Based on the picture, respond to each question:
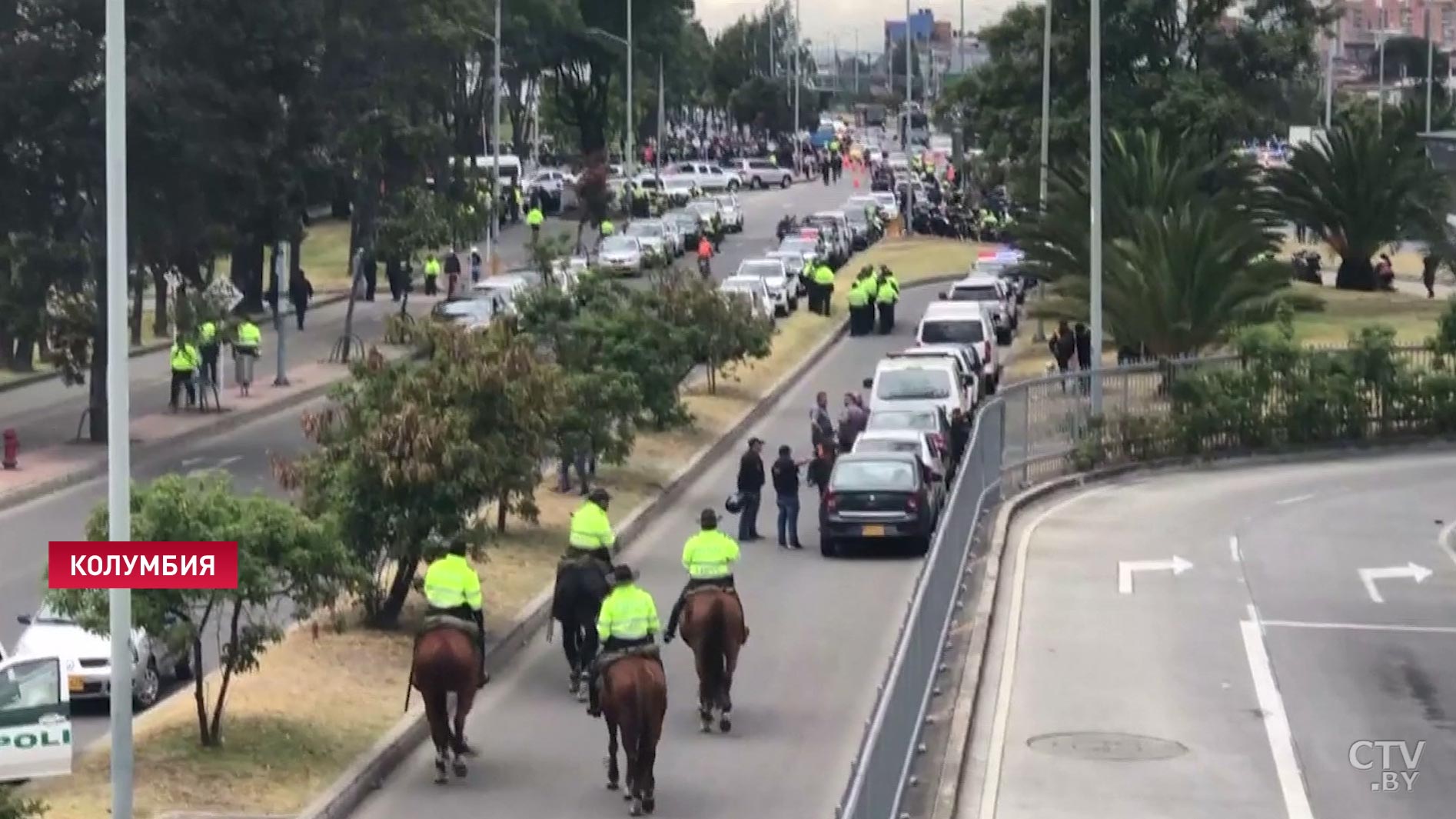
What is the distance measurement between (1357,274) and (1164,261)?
25482mm

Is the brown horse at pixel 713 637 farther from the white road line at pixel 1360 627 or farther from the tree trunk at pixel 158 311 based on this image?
the tree trunk at pixel 158 311

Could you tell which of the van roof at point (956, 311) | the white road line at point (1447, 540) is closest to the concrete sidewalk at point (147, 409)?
the van roof at point (956, 311)

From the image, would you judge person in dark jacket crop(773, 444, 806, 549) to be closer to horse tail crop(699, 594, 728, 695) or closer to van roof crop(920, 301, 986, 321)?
horse tail crop(699, 594, 728, 695)

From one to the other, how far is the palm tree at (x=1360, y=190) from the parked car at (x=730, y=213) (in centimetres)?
2947

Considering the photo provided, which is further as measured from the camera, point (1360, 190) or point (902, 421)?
point (1360, 190)

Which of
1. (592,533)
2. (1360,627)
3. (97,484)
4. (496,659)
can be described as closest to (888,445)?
(1360,627)

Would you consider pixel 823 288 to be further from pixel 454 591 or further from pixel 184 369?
pixel 454 591

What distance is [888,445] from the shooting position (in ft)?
109

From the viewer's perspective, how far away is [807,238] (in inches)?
2995

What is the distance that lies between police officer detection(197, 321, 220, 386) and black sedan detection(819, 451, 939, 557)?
1471 cm

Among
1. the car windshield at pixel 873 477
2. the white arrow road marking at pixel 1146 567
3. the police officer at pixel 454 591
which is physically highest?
the police officer at pixel 454 591

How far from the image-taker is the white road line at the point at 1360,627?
1033 inches

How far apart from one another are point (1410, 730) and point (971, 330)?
90.4 feet

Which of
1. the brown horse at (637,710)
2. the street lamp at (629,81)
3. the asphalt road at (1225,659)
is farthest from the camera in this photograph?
the street lamp at (629,81)
